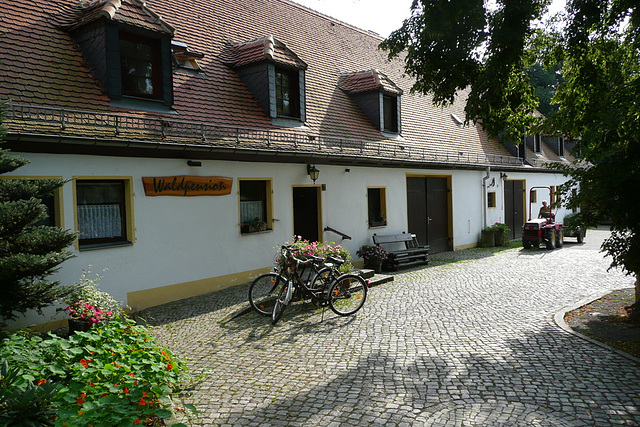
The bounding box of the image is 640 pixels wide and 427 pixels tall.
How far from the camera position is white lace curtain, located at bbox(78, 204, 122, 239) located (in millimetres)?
8398

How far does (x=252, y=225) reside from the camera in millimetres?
11000

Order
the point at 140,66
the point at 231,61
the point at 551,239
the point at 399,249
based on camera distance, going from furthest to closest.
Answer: the point at 551,239 → the point at 399,249 → the point at 231,61 → the point at 140,66

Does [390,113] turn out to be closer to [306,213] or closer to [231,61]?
[306,213]

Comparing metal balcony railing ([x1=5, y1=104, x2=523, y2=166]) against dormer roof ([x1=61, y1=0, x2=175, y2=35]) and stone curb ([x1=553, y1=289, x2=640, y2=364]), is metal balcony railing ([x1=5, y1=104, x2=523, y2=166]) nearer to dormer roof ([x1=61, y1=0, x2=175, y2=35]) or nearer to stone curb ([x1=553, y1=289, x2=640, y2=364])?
dormer roof ([x1=61, y1=0, x2=175, y2=35])

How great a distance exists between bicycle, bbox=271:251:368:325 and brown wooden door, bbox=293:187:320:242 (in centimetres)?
389

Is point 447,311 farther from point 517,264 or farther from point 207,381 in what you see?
point 517,264

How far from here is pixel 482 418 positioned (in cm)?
443

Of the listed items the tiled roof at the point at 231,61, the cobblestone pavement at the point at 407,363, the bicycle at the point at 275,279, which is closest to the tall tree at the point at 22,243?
the cobblestone pavement at the point at 407,363

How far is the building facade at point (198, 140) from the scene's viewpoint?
8305 millimetres

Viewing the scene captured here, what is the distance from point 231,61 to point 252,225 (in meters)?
4.48

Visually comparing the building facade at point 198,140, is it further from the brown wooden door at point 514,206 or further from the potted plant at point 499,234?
the brown wooden door at point 514,206

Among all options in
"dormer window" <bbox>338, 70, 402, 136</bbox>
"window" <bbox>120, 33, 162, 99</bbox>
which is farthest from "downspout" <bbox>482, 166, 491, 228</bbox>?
"window" <bbox>120, 33, 162, 99</bbox>

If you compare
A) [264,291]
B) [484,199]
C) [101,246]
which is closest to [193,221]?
[101,246]

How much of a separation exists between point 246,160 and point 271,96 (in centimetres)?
222
